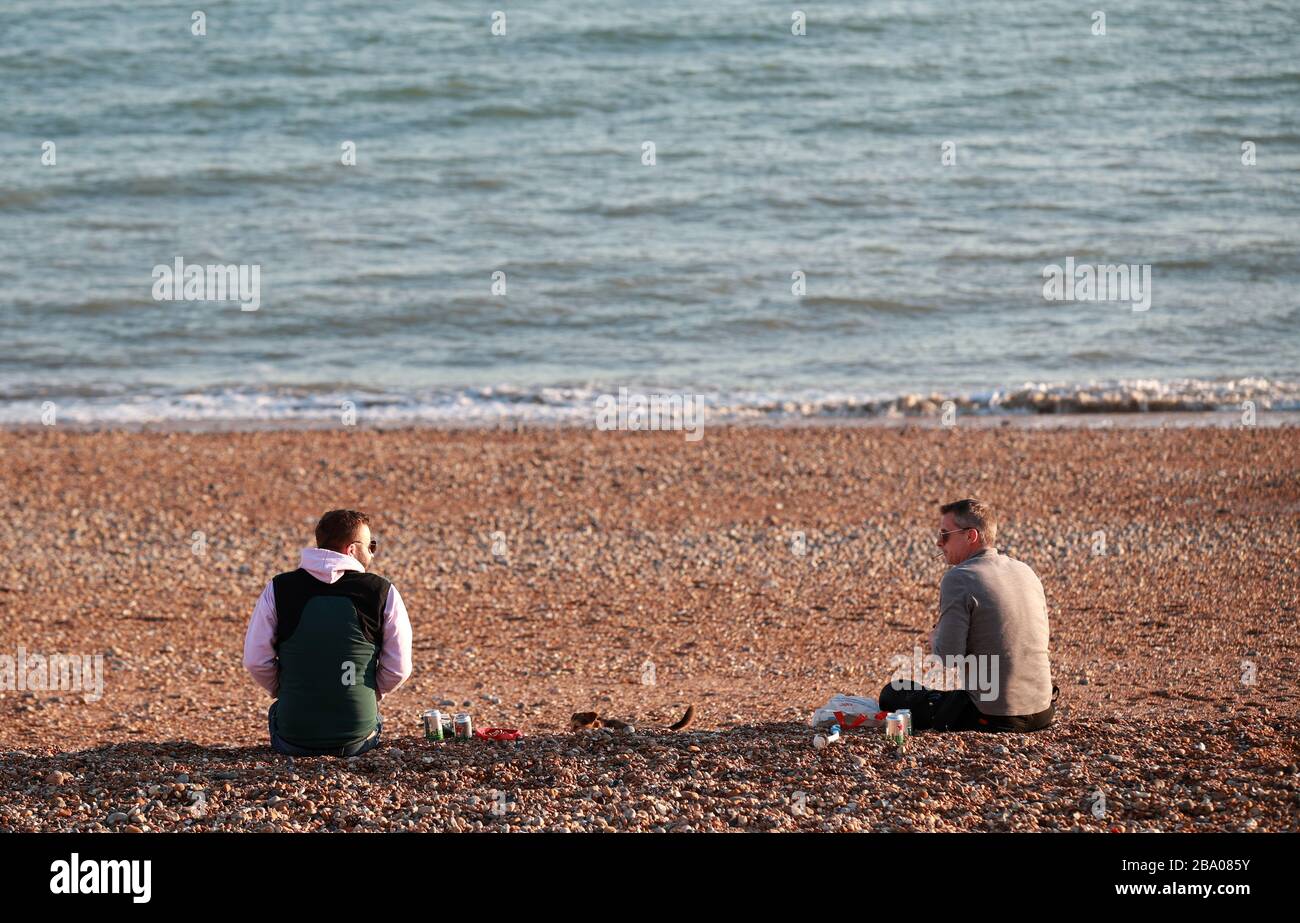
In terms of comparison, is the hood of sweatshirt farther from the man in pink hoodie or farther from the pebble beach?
the pebble beach

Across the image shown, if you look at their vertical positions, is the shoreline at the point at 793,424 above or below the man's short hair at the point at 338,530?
above

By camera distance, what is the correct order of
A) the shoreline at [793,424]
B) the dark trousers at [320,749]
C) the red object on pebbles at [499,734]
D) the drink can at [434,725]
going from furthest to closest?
the shoreline at [793,424]
the drink can at [434,725]
the red object on pebbles at [499,734]
the dark trousers at [320,749]

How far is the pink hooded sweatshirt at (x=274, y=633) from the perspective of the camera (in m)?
5.71

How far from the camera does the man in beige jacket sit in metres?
6.06

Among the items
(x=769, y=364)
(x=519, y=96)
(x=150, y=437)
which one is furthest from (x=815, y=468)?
(x=519, y=96)

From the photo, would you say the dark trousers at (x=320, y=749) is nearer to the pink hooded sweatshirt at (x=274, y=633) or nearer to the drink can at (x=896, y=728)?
the pink hooded sweatshirt at (x=274, y=633)

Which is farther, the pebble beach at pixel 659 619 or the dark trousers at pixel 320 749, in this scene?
the dark trousers at pixel 320 749

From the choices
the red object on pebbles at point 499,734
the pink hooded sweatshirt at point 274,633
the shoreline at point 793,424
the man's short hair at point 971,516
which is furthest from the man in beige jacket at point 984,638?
the shoreline at point 793,424

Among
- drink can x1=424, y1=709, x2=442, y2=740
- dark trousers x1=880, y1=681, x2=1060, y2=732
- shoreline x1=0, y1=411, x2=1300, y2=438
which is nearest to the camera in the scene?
dark trousers x1=880, y1=681, x2=1060, y2=732

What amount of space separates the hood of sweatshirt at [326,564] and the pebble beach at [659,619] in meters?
0.82

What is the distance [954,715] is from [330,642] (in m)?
2.81

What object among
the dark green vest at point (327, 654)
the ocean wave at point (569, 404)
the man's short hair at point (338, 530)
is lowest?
the dark green vest at point (327, 654)

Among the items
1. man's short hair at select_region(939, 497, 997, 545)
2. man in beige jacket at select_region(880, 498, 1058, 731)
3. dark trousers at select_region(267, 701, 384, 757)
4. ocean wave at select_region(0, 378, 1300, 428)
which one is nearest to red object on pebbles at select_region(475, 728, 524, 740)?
dark trousers at select_region(267, 701, 384, 757)

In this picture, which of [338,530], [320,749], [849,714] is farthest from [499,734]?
[849,714]
